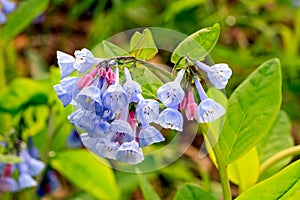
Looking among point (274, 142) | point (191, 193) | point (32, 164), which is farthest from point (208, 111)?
point (32, 164)

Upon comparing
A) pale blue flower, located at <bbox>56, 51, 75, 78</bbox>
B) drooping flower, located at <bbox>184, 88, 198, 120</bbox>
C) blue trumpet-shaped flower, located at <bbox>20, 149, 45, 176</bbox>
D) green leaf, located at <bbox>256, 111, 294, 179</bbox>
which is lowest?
blue trumpet-shaped flower, located at <bbox>20, 149, 45, 176</bbox>

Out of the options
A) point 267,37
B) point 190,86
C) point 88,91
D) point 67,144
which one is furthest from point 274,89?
point 267,37

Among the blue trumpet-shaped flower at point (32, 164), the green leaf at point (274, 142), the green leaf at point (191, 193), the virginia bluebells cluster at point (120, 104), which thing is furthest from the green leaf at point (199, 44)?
the blue trumpet-shaped flower at point (32, 164)

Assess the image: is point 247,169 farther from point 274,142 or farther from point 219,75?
point 219,75

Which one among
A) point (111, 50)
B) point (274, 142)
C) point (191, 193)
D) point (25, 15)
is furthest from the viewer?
point (25, 15)

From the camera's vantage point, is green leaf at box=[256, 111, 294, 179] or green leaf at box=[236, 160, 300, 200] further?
green leaf at box=[256, 111, 294, 179]

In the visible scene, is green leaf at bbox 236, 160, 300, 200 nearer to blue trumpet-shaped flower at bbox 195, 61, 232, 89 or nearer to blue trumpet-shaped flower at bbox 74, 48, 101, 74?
blue trumpet-shaped flower at bbox 195, 61, 232, 89

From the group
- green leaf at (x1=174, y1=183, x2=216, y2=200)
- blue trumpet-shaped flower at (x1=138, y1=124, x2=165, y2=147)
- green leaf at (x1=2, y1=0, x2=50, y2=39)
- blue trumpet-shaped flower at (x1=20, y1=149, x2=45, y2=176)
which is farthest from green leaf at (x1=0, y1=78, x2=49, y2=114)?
blue trumpet-shaped flower at (x1=138, y1=124, x2=165, y2=147)
